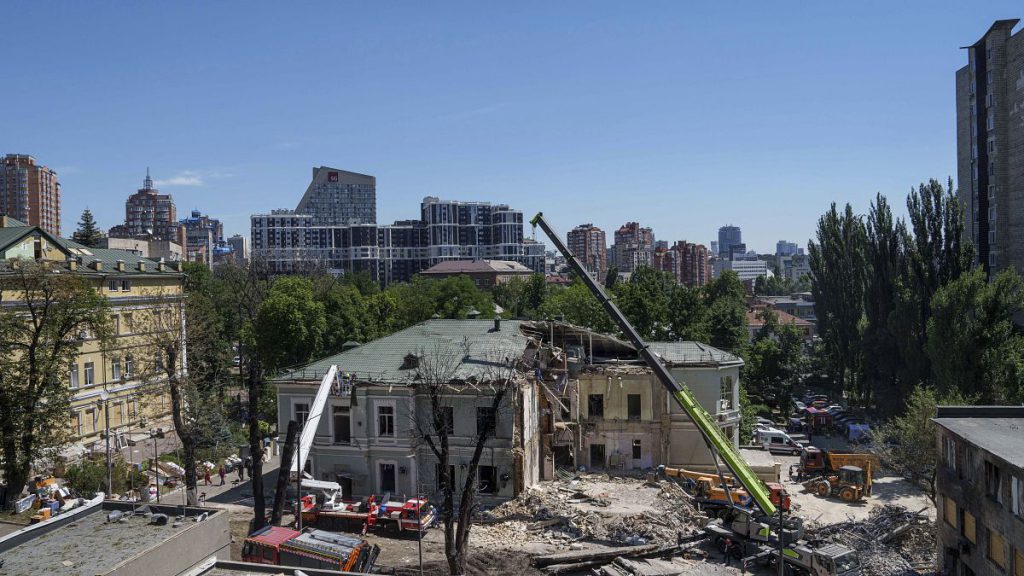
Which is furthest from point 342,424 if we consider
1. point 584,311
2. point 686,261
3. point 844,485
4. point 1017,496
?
point 686,261

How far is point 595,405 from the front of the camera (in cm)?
3809

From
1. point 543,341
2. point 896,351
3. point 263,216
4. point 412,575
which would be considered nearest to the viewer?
point 412,575

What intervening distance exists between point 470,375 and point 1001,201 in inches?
1614

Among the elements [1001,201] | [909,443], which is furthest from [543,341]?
[1001,201]

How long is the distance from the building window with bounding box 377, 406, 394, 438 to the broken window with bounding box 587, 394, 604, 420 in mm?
10987

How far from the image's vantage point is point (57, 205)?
154875 mm

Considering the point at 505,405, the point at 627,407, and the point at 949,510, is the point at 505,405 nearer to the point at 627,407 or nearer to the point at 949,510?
the point at 627,407

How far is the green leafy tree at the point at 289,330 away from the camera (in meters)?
51.8

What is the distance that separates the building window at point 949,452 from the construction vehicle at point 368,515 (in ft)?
59.2

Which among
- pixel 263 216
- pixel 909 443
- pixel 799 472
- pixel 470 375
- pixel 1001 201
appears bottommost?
pixel 799 472

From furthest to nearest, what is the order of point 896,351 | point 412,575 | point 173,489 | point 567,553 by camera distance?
point 896,351, point 173,489, point 567,553, point 412,575

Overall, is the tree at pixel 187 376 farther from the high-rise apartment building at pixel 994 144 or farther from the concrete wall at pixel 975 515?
the high-rise apartment building at pixel 994 144

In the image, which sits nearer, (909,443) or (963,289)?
(909,443)

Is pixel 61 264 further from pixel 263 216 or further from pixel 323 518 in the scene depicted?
pixel 263 216
